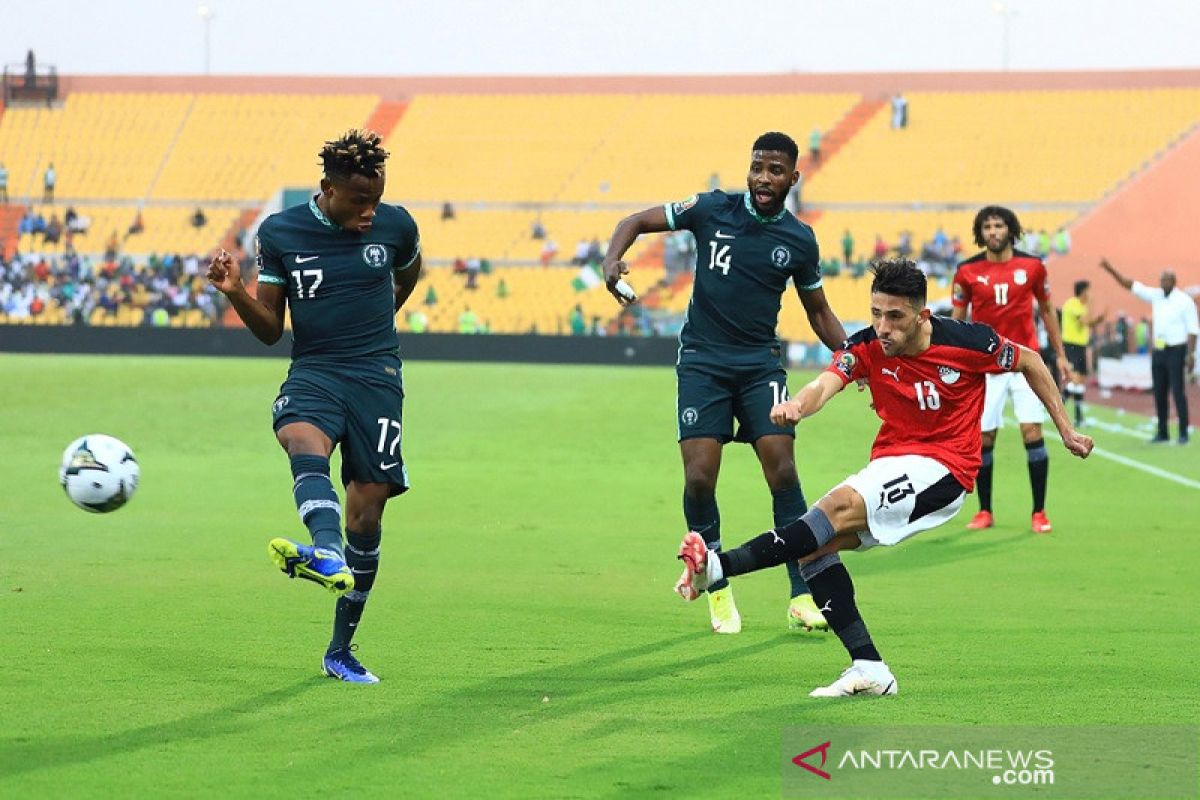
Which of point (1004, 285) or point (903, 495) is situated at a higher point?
point (1004, 285)

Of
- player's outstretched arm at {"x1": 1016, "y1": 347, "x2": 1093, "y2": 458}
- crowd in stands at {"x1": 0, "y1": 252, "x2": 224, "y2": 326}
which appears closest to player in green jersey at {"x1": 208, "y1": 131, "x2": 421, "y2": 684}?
player's outstretched arm at {"x1": 1016, "y1": 347, "x2": 1093, "y2": 458}

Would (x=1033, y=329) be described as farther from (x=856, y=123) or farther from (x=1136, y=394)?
(x=856, y=123)

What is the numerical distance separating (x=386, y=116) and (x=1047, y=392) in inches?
2513

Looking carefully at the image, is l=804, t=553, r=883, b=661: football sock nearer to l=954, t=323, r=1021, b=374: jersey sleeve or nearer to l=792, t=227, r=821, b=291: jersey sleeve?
l=954, t=323, r=1021, b=374: jersey sleeve

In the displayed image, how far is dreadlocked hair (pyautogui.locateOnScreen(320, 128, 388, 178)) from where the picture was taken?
730 centimetres

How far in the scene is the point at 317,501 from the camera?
7082 mm

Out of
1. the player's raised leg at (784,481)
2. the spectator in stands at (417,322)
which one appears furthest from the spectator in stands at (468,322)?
the player's raised leg at (784,481)

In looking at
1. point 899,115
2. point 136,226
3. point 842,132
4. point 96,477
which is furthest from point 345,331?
point 136,226

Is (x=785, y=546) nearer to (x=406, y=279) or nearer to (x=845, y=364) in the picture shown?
(x=845, y=364)

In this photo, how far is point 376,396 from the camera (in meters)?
7.55

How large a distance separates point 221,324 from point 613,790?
48.1 m

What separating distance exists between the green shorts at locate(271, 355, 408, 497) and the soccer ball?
1213 mm

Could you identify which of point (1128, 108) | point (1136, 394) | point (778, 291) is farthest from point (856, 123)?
point (778, 291)

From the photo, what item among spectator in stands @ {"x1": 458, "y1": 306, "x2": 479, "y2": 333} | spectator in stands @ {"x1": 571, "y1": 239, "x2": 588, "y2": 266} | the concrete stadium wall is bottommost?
the concrete stadium wall
